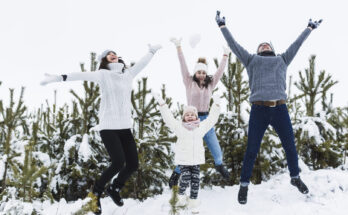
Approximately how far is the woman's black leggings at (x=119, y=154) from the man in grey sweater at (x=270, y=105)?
1.60 meters

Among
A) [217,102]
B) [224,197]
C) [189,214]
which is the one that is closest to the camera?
[189,214]

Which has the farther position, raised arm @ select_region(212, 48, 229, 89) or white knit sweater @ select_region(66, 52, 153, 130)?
raised arm @ select_region(212, 48, 229, 89)

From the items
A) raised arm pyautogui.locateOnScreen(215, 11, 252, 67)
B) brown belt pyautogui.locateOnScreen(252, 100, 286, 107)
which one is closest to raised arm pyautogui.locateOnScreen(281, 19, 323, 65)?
raised arm pyautogui.locateOnScreen(215, 11, 252, 67)

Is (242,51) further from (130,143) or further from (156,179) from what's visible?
(156,179)

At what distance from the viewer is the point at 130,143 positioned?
3822 mm

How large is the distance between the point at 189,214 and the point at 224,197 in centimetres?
103

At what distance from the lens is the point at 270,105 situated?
150 inches

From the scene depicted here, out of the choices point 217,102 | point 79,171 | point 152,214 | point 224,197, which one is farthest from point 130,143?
point 79,171

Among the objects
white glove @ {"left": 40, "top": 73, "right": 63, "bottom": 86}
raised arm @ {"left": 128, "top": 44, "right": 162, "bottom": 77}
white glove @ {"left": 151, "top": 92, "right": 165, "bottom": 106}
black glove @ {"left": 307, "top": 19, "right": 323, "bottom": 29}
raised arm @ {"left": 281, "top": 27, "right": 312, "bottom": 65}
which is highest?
black glove @ {"left": 307, "top": 19, "right": 323, "bottom": 29}

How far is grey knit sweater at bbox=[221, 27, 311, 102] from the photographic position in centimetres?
383

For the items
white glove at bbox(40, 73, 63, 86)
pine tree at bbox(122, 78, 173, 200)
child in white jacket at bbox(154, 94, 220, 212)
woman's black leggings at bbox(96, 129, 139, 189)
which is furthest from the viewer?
pine tree at bbox(122, 78, 173, 200)

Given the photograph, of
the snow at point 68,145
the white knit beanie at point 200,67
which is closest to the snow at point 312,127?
the white knit beanie at point 200,67

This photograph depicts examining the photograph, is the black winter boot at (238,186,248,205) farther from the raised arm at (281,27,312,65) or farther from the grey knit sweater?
the raised arm at (281,27,312,65)

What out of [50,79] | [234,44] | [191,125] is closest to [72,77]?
[50,79]
